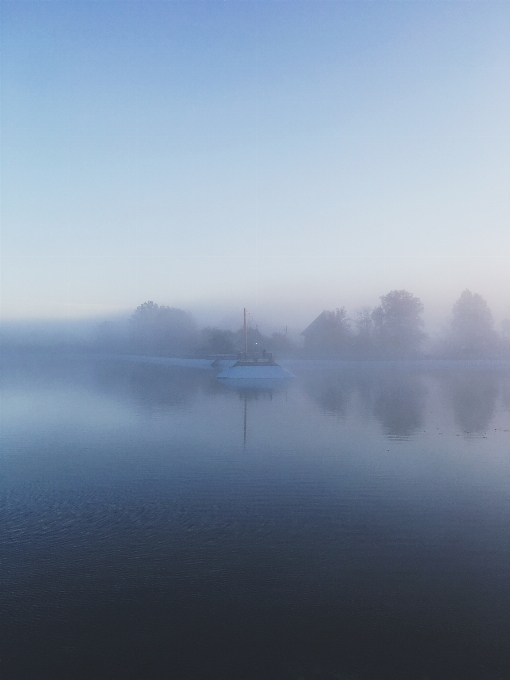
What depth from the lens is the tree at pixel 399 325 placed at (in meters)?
83.4

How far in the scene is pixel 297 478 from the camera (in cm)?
1281

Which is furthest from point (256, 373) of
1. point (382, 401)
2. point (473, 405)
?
point (473, 405)

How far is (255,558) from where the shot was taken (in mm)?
8227

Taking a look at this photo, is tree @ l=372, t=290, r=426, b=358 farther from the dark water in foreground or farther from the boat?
the dark water in foreground

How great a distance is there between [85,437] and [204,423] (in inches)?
185

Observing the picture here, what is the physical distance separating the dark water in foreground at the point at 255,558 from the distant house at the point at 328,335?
6757 cm

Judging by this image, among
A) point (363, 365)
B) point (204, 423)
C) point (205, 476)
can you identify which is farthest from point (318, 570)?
point (363, 365)

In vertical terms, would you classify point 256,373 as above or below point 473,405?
above

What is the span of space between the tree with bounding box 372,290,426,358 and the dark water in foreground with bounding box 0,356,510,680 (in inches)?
2631

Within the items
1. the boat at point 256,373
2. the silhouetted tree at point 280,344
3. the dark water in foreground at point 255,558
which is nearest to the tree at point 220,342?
the silhouetted tree at point 280,344

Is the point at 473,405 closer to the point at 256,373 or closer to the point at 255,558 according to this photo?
the point at 256,373

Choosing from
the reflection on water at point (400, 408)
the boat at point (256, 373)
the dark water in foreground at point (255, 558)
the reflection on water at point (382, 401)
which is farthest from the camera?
the boat at point (256, 373)

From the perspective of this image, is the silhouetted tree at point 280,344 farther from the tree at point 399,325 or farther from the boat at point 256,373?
the boat at point 256,373

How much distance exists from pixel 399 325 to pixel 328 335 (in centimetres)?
1145
